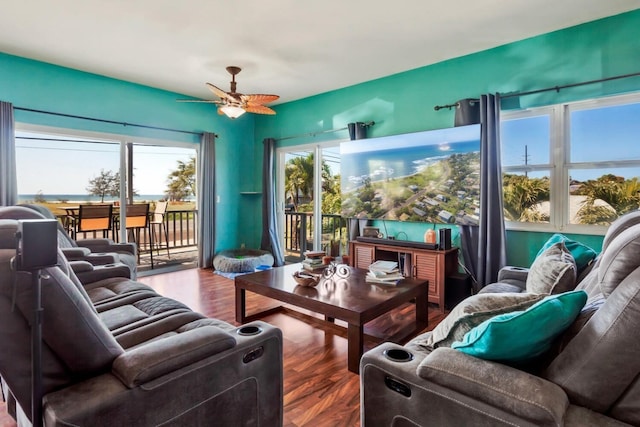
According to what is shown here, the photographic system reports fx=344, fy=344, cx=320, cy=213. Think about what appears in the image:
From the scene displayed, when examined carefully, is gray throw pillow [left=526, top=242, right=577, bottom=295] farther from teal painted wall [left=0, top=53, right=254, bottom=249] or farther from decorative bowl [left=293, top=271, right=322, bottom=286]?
teal painted wall [left=0, top=53, right=254, bottom=249]

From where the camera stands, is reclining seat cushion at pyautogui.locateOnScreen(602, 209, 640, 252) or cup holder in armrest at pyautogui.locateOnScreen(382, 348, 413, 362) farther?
reclining seat cushion at pyautogui.locateOnScreen(602, 209, 640, 252)

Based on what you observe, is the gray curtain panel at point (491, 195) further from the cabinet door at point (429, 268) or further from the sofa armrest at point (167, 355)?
the sofa armrest at point (167, 355)

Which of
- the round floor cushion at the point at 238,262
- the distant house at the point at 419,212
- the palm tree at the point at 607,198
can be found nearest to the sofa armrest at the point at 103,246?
the round floor cushion at the point at 238,262

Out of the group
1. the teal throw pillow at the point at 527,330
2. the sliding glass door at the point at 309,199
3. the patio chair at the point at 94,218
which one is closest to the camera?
the teal throw pillow at the point at 527,330

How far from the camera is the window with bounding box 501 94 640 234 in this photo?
2.95 meters

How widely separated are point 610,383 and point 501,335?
28 cm

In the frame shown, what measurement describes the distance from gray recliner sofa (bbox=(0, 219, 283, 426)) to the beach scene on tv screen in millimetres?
2805

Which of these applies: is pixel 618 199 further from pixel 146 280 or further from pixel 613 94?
pixel 146 280

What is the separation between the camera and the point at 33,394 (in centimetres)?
95

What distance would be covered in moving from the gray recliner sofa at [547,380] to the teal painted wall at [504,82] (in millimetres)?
2582

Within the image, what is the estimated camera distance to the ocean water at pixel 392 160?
145 inches

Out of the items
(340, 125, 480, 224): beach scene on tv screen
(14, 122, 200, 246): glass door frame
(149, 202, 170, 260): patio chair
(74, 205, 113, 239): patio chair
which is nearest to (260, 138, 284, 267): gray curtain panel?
(14, 122, 200, 246): glass door frame

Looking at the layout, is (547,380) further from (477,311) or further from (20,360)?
(20,360)

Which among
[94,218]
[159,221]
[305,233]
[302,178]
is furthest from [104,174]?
[305,233]
